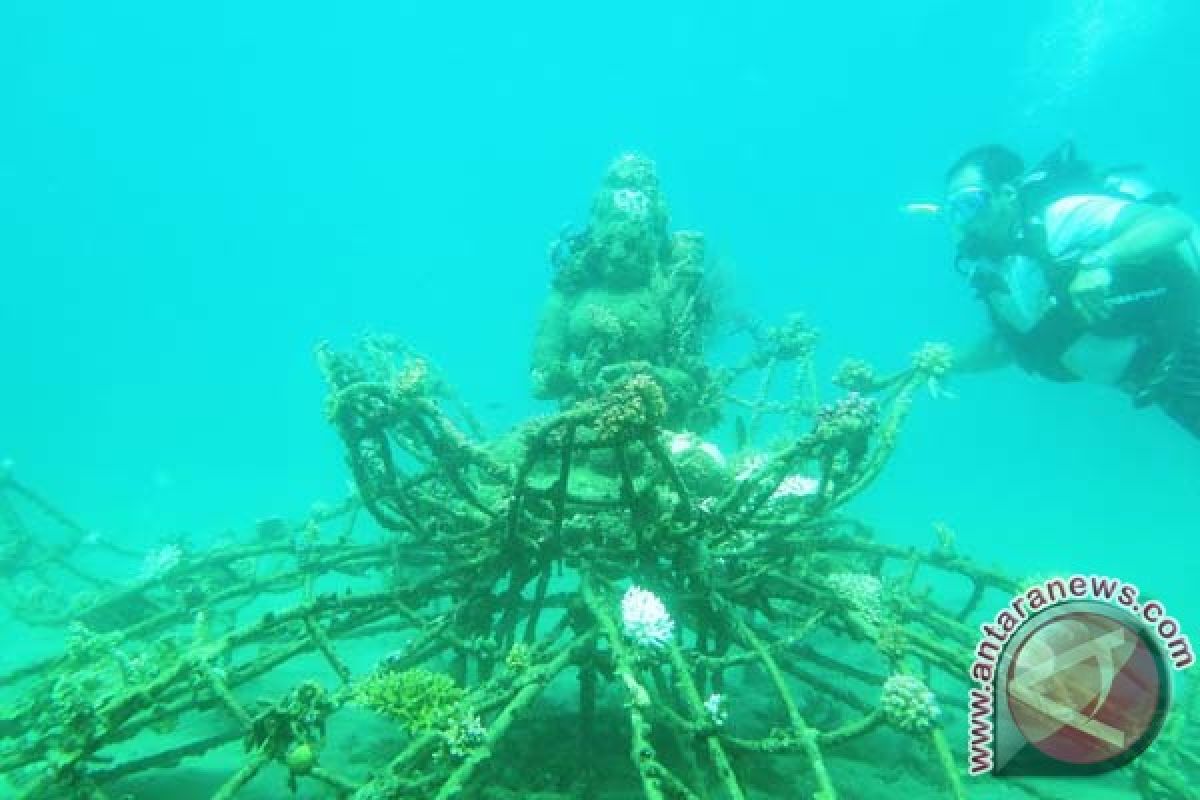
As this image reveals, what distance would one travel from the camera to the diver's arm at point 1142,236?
20.1 feet

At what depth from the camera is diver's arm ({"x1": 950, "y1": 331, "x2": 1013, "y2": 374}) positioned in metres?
8.27

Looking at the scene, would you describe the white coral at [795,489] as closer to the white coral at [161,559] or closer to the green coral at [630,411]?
the green coral at [630,411]

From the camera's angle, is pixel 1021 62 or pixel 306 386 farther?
pixel 1021 62

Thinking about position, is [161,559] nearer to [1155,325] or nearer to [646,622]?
[646,622]

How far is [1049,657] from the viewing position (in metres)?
3.34

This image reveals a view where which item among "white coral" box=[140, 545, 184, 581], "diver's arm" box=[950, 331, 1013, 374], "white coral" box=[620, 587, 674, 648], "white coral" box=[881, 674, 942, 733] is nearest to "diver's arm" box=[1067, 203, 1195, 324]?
"diver's arm" box=[950, 331, 1013, 374]

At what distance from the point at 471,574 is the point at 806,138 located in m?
128

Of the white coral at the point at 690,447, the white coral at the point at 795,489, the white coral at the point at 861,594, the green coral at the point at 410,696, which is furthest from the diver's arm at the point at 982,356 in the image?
the green coral at the point at 410,696

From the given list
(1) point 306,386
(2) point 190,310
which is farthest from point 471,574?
(2) point 190,310

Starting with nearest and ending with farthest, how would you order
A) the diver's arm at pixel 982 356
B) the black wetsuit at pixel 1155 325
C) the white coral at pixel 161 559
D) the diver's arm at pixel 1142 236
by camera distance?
the diver's arm at pixel 1142 236, the black wetsuit at pixel 1155 325, the white coral at pixel 161 559, the diver's arm at pixel 982 356

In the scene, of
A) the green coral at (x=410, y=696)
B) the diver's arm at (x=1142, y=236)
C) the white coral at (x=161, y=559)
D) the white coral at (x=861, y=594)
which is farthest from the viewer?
the white coral at (x=161, y=559)

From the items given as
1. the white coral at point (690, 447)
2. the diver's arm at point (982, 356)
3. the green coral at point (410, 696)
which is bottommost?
the green coral at point (410, 696)

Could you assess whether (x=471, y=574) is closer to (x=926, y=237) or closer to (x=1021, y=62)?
(x=926, y=237)

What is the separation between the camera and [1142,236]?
6152mm
